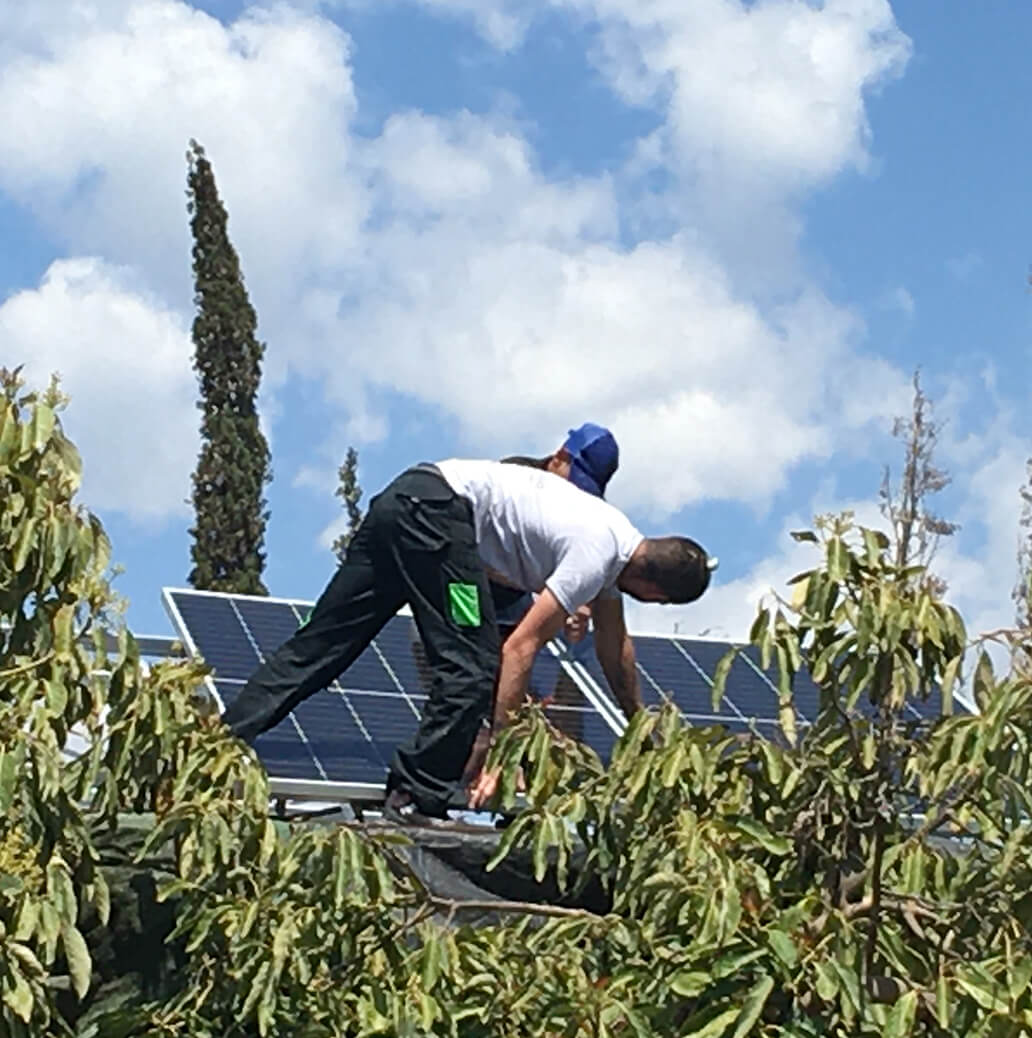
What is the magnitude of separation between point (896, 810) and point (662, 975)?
0.69 metres

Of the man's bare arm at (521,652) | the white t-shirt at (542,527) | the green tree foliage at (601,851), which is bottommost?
the green tree foliage at (601,851)

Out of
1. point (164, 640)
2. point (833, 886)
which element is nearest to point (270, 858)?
point (833, 886)

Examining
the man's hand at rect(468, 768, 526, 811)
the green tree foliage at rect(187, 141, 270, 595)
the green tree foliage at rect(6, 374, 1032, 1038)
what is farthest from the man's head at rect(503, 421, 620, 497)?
the green tree foliage at rect(187, 141, 270, 595)

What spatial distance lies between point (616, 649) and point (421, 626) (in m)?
0.90

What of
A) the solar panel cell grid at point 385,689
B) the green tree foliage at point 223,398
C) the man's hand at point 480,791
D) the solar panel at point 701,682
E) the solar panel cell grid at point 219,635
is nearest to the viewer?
the man's hand at point 480,791

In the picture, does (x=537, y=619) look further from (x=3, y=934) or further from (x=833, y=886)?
(x=3, y=934)

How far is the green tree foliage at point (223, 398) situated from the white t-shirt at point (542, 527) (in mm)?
17641

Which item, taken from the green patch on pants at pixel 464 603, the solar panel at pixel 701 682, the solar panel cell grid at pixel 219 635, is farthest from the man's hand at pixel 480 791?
the solar panel at pixel 701 682

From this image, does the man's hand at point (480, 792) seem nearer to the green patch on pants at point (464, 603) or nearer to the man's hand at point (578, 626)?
the green patch on pants at point (464, 603)

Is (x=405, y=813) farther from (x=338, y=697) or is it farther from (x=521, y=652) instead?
(x=338, y=697)

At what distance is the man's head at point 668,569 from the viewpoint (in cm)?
635

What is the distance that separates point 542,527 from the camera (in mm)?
6391

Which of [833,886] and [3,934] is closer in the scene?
[3,934]

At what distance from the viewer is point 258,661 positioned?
8.13 metres
